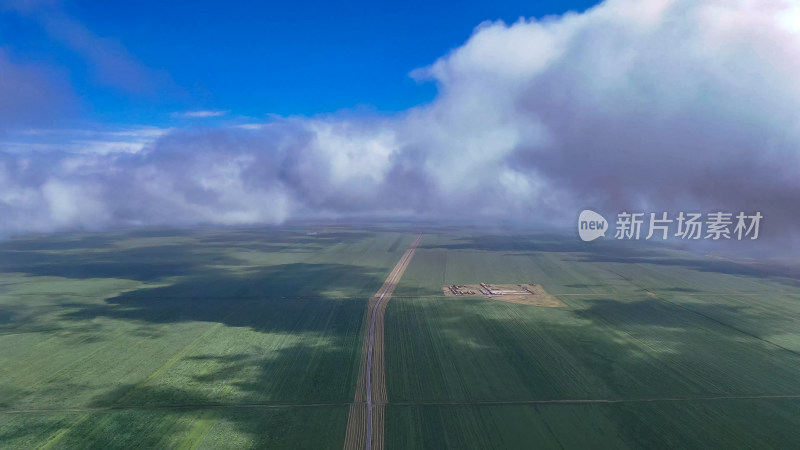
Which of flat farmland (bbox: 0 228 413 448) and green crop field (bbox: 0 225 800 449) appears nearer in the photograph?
green crop field (bbox: 0 225 800 449)

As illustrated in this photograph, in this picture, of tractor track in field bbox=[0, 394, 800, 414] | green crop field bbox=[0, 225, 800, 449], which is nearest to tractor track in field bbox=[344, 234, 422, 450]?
tractor track in field bbox=[0, 394, 800, 414]

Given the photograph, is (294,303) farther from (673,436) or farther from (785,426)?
(785,426)

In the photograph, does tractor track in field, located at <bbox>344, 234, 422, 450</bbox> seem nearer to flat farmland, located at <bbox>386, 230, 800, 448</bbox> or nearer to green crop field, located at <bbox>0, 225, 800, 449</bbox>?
green crop field, located at <bbox>0, 225, 800, 449</bbox>

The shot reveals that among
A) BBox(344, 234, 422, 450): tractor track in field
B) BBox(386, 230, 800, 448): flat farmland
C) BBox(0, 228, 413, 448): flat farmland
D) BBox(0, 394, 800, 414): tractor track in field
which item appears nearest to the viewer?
BBox(344, 234, 422, 450): tractor track in field

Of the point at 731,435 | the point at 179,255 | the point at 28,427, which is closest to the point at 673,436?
the point at 731,435

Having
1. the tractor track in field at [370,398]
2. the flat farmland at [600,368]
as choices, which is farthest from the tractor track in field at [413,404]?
the tractor track in field at [370,398]

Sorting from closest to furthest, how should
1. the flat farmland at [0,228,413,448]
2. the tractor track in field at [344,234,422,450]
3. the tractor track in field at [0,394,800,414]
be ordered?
the tractor track in field at [344,234,422,450] → the flat farmland at [0,228,413,448] → the tractor track in field at [0,394,800,414]

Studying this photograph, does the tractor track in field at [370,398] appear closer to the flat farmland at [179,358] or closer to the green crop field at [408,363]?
the green crop field at [408,363]
